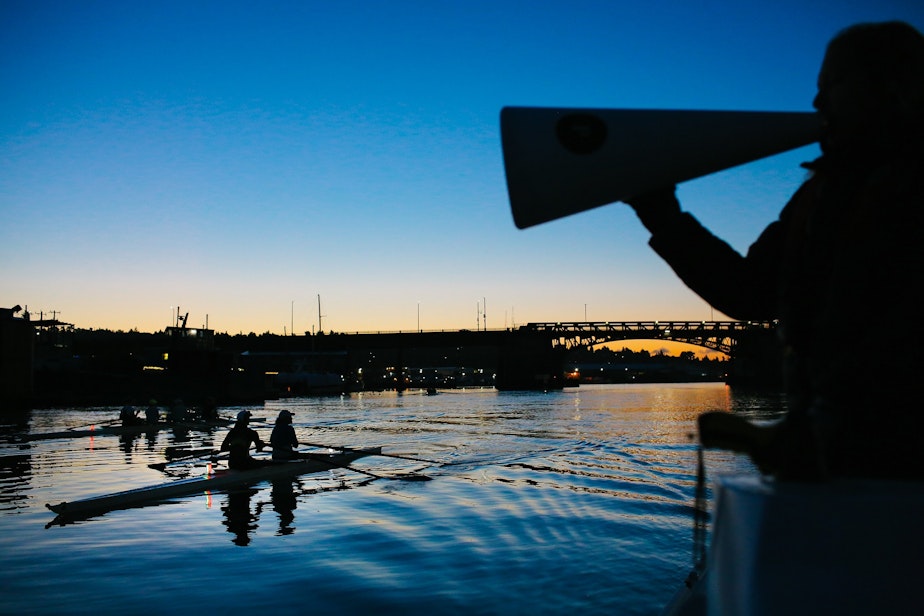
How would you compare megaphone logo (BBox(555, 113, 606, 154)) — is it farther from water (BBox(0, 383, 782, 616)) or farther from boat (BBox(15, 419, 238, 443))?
boat (BBox(15, 419, 238, 443))

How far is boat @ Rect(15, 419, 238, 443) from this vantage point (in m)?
35.9

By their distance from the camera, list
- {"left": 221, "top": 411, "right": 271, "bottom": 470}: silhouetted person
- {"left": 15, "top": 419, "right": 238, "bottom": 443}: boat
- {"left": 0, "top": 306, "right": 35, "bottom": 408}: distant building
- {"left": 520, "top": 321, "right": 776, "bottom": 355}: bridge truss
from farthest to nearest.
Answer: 1. {"left": 520, "top": 321, "right": 776, "bottom": 355}: bridge truss
2. {"left": 0, "top": 306, "right": 35, "bottom": 408}: distant building
3. {"left": 15, "top": 419, "right": 238, "bottom": 443}: boat
4. {"left": 221, "top": 411, "right": 271, "bottom": 470}: silhouetted person

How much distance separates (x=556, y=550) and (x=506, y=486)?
353 inches

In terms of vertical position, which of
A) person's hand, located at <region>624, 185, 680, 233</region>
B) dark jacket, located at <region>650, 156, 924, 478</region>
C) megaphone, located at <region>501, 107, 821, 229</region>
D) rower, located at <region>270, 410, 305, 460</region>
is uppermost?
megaphone, located at <region>501, 107, 821, 229</region>

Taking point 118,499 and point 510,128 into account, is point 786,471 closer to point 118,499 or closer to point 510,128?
point 510,128

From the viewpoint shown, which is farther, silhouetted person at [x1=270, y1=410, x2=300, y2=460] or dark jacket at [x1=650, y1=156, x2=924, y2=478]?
silhouetted person at [x1=270, y1=410, x2=300, y2=460]

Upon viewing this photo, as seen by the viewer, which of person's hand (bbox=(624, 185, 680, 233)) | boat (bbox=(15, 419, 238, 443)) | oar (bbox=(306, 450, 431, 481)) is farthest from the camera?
boat (bbox=(15, 419, 238, 443))

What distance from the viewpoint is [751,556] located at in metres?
1.68

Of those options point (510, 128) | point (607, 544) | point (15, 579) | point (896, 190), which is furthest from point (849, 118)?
point (607, 544)

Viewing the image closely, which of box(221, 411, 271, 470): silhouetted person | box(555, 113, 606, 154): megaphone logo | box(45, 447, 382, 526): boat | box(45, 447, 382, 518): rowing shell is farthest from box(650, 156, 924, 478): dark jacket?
box(221, 411, 271, 470): silhouetted person

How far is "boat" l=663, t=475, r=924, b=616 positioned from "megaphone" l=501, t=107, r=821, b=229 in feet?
2.79

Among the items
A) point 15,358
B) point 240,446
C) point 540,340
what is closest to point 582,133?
point 240,446

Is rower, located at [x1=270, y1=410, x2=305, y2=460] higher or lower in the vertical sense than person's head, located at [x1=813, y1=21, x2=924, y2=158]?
Result: lower

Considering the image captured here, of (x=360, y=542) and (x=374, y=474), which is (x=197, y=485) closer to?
(x=374, y=474)
